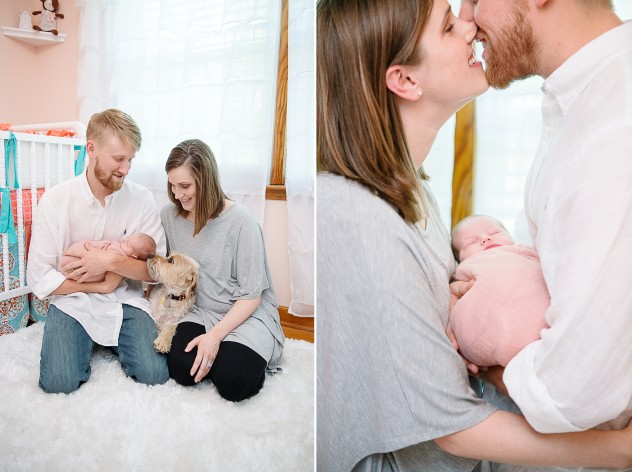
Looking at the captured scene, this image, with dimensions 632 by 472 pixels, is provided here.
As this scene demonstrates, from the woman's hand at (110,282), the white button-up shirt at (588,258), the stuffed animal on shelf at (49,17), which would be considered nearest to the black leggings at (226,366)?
the woman's hand at (110,282)

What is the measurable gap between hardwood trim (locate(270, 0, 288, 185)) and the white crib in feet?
0.89

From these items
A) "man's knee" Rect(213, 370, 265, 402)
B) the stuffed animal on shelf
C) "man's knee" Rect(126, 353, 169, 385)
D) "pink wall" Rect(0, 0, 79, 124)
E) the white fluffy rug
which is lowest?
the white fluffy rug

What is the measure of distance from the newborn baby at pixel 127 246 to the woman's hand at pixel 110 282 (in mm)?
37

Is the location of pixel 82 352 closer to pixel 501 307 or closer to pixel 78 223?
pixel 78 223

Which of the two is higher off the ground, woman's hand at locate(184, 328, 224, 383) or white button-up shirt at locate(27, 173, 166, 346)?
white button-up shirt at locate(27, 173, 166, 346)

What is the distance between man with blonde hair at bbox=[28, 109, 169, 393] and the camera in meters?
0.56

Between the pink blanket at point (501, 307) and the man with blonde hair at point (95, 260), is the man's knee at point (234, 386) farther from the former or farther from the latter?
the pink blanket at point (501, 307)

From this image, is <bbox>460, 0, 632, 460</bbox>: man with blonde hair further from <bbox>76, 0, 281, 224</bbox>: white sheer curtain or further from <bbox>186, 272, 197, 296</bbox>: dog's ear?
<bbox>186, 272, 197, 296</bbox>: dog's ear

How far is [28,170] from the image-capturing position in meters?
0.55

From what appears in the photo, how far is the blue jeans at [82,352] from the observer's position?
562mm

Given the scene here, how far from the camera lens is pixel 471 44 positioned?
482 millimetres

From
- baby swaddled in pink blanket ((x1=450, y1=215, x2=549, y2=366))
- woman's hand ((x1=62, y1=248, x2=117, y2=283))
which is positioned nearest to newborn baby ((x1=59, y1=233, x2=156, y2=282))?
woman's hand ((x1=62, y1=248, x2=117, y2=283))

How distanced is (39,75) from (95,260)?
0.27 meters

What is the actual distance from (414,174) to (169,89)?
36cm
